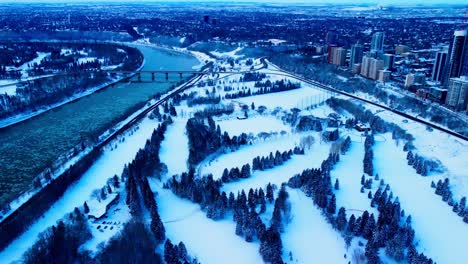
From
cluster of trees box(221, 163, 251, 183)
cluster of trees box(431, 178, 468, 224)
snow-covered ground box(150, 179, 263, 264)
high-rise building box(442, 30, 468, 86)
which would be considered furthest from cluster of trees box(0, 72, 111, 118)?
high-rise building box(442, 30, 468, 86)

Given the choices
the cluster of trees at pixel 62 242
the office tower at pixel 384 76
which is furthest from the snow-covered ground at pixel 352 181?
the office tower at pixel 384 76

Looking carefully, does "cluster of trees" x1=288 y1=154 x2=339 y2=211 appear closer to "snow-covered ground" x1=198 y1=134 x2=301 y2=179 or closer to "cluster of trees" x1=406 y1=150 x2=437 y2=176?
"snow-covered ground" x1=198 y1=134 x2=301 y2=179

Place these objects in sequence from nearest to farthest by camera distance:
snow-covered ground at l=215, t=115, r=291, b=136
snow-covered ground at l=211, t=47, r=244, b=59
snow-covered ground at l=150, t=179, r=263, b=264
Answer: snow-covered ground at l=150, t=179, r=263, b=264 < snow-covered ground at l=215, t=115, r=291, b=136 < snow-covered ground at l=211, t=47, r=244, b=59

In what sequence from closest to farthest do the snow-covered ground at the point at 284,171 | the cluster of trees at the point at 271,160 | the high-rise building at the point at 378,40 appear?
the snow-covered ground at the point at 284,171 < the cluster of trees at the point at 271,160 < the high-rise building at the point at 378,40

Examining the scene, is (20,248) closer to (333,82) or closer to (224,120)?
(224,120)

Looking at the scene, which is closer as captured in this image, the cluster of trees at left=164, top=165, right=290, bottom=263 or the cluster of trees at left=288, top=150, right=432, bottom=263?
the cluster of trees at left=288, top=150, right=432, bottom=263

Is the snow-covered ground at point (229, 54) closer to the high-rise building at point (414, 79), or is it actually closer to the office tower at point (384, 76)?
the office tower at point (384, 76)
